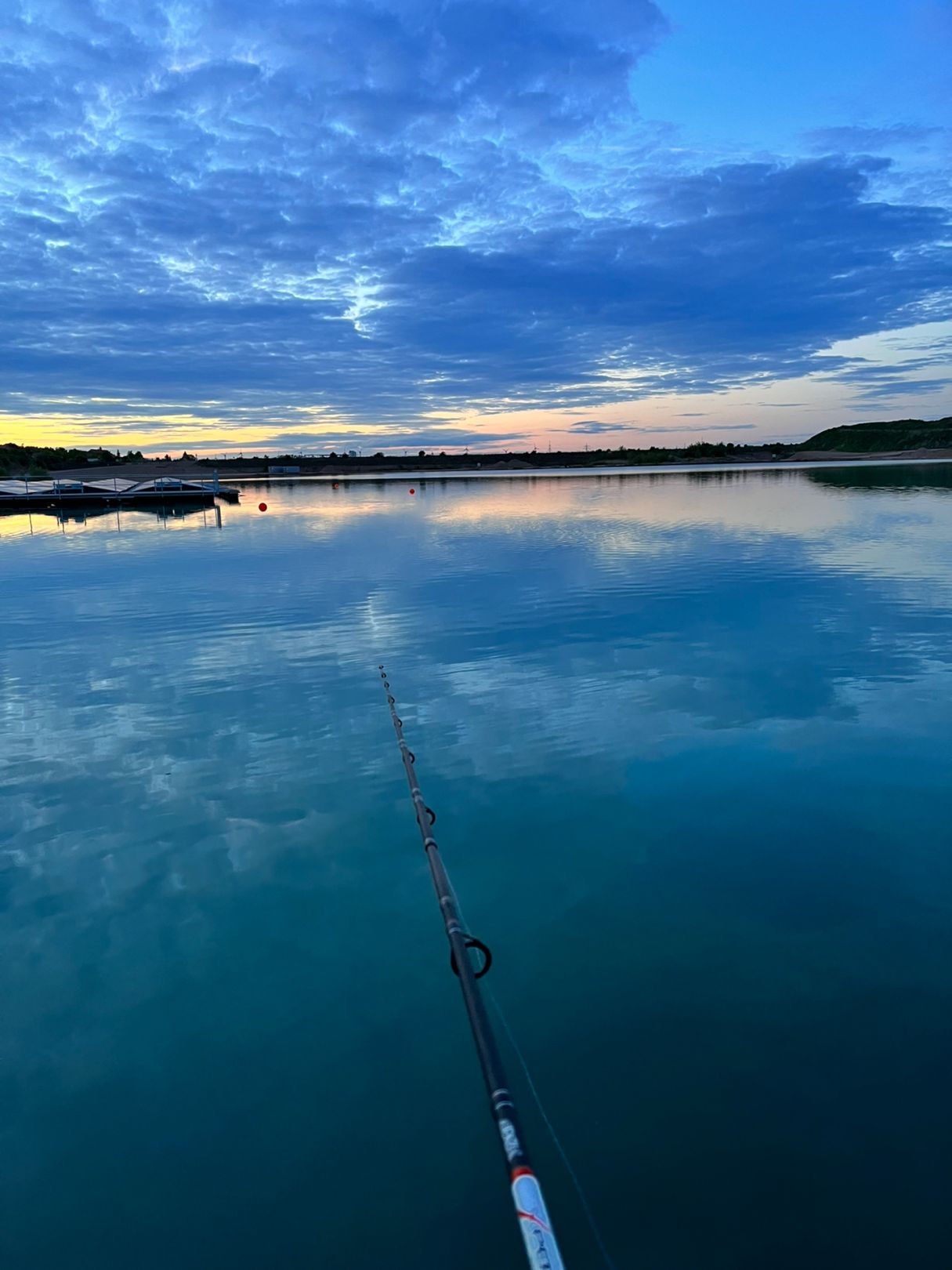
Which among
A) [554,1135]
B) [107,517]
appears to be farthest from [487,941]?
[107,517]

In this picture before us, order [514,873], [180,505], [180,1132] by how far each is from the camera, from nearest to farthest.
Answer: [180,1132]
[514,873]
[180,505]

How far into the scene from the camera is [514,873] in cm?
977

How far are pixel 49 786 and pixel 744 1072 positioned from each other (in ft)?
38.7

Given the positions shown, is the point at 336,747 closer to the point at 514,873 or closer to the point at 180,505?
the point at 514,873

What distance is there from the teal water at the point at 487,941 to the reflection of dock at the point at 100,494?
274 feet

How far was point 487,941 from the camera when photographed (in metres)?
8.41

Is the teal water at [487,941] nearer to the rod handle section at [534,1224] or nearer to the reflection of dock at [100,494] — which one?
the rod handle section at [534,1224]

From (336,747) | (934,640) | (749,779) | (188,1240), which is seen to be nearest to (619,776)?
(749,779)

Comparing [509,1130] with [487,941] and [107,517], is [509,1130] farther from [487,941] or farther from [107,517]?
[107,517]

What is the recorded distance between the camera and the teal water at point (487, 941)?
18.0 feet

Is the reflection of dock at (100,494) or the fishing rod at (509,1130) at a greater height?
the reflection of dock at (100,494)

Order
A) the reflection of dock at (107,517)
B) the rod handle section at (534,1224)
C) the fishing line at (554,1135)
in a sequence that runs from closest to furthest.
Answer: the rod handle section at (534,1224)
the fishing line at (554,1135)
the reflection of dock at (107,517)

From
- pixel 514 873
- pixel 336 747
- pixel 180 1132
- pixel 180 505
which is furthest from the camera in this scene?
pixel 180 505

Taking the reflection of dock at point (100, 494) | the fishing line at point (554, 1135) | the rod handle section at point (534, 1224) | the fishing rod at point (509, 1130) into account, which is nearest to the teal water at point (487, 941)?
the fishing line at point (554, 1135)
